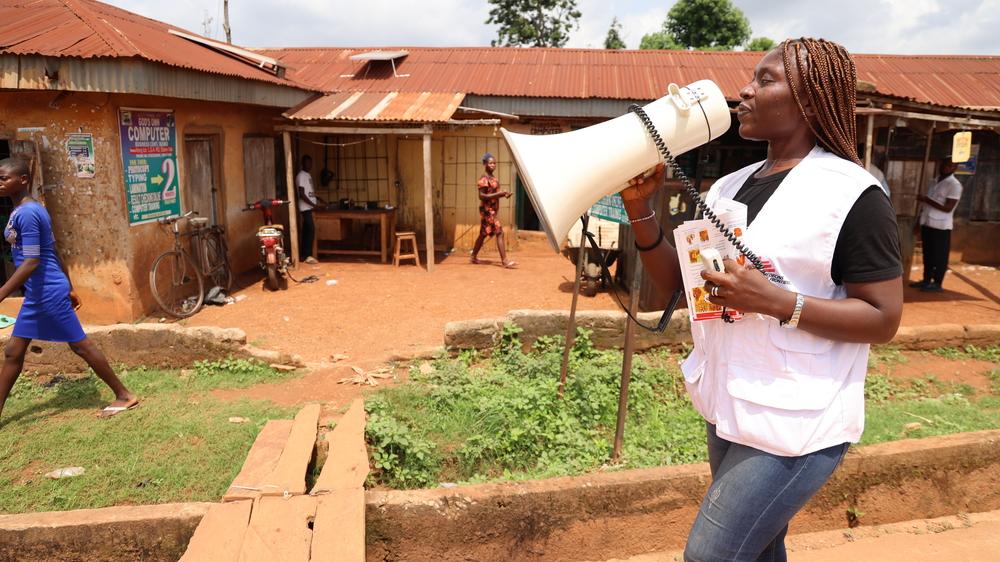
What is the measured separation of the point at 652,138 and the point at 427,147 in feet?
27.0

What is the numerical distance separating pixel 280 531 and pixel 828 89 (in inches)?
100

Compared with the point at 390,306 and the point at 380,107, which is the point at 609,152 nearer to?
the point at 390,306

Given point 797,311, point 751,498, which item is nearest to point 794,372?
point 797,311

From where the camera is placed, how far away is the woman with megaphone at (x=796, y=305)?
57.9 inches

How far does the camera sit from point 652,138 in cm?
182

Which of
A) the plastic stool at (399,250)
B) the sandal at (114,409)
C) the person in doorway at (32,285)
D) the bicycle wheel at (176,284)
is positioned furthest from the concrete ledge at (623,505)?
the plastic stool at (399,250)

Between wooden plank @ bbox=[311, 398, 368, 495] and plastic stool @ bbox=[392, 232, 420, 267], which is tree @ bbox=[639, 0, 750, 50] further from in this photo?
wooden plank @ bbox=[311, 398, 368, 495]

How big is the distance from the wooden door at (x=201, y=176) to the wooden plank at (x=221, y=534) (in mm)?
6280

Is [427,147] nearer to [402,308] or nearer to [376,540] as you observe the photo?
[402,308]

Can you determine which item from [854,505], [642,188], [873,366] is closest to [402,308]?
[873,366]

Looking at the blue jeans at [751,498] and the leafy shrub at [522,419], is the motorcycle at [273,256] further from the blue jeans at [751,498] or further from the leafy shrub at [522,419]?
the blue jeans at [751,498]

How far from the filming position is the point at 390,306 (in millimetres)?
8211

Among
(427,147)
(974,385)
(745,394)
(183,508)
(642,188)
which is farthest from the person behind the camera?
(427,147)

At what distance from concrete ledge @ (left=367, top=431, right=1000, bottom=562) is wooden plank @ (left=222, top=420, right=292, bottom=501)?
0.58m
